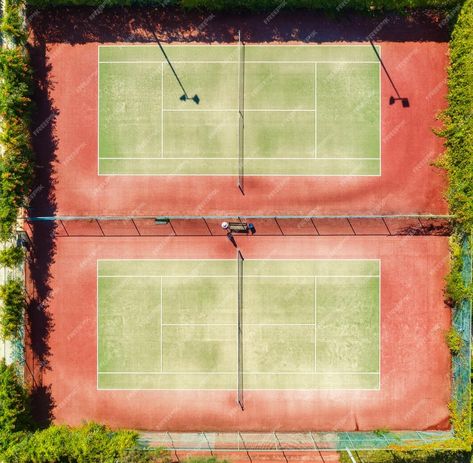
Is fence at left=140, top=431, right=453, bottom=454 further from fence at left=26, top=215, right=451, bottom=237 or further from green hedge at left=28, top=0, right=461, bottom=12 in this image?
green hedge at left=28, top=0, right=461, bottom=12

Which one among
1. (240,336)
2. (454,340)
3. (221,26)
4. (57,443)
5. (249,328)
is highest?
(221,26)

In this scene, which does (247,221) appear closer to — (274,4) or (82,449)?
(274,4)

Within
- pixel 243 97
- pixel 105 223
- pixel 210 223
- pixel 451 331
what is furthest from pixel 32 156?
pixel 451 331

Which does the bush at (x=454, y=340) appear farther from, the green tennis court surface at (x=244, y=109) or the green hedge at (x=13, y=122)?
the green hedge at (x=13, y=122)

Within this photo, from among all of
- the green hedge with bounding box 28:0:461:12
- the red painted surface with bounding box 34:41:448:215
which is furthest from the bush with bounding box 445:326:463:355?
the green hedge with bounding box 28:0:461:12

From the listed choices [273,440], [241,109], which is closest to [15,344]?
[273,440]

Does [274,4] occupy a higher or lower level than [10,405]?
higher
